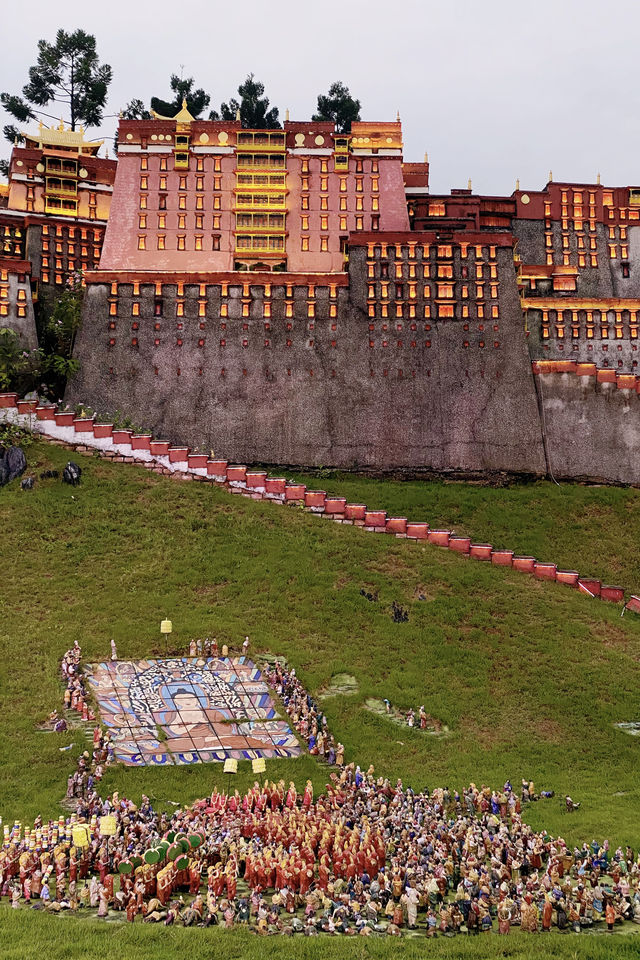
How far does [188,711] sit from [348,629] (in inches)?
360

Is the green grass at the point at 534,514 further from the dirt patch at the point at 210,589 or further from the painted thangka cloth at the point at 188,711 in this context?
the painted thangka cloth at the point at 188,711

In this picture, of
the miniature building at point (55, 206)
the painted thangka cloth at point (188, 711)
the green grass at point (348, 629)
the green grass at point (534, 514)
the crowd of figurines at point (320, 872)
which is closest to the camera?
the crowd of figurines at point (320, 872)

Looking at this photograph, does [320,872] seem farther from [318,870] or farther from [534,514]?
[534,514]

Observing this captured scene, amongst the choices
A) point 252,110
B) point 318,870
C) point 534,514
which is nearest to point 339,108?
point 252,110

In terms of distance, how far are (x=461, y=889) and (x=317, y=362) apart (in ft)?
163

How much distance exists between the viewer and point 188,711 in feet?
120

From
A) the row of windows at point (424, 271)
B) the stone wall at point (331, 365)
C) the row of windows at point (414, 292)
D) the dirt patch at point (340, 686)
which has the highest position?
the row of windows at point (424, 271)

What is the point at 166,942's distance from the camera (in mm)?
21469

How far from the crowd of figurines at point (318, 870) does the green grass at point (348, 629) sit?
1.05 meters

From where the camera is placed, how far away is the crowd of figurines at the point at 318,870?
2264 centimetres

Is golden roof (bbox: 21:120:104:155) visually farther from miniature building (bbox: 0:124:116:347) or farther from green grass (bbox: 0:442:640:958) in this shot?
green grass (bbox: 0:442:640:958)

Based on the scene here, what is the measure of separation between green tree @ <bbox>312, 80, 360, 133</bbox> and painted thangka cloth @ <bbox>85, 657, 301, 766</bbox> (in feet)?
225

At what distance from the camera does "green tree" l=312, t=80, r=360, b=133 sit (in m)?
94.4

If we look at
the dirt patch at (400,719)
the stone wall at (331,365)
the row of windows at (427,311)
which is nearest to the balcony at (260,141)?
the stone wall at (331,365)
